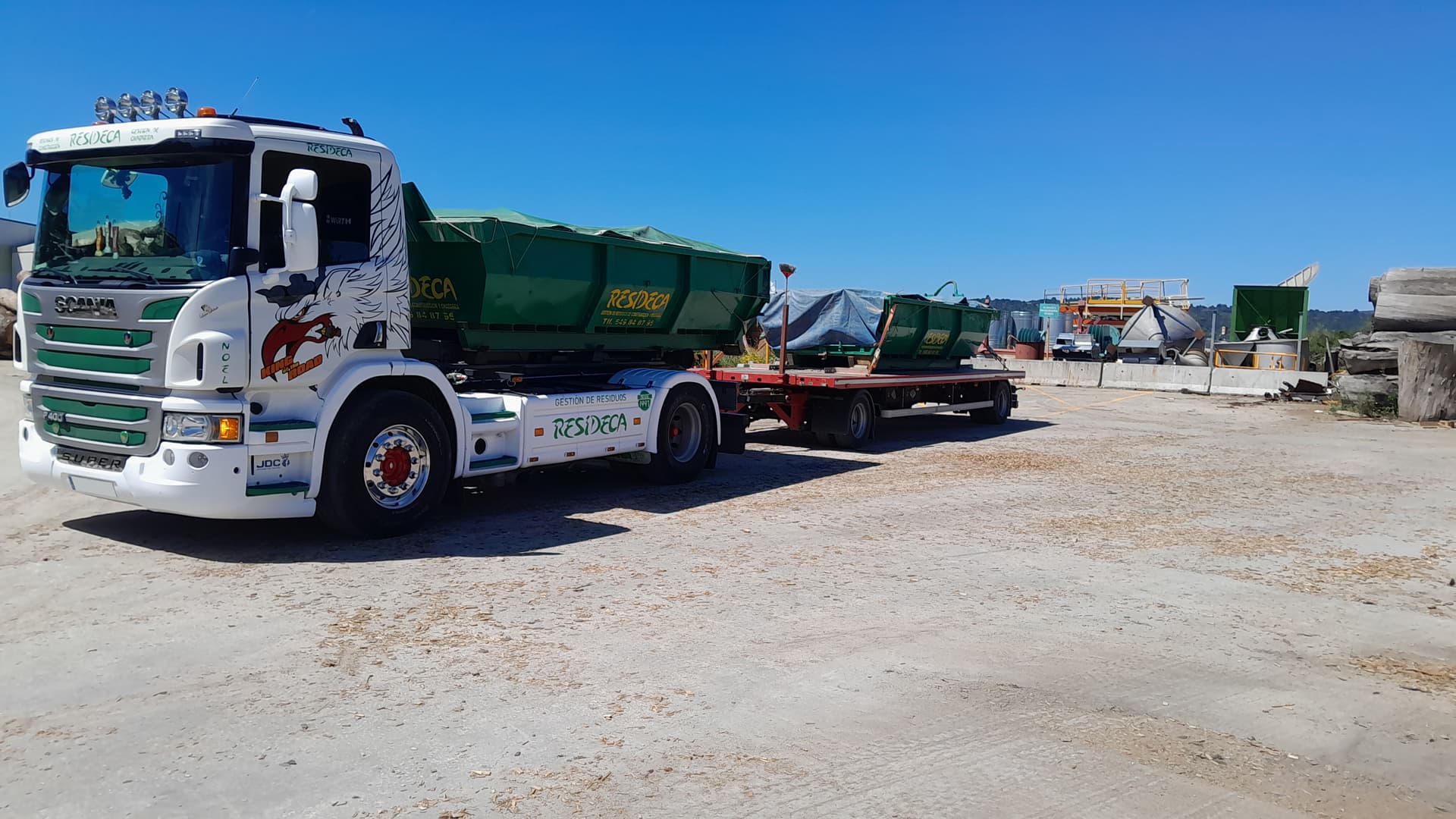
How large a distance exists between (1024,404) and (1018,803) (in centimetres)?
2276

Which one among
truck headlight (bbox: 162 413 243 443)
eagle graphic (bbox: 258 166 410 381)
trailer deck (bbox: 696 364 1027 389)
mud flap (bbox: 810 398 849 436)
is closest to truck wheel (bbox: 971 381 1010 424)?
trailer deck (bbox: 696 364 1027 389)

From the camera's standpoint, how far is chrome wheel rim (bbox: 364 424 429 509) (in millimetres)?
7949

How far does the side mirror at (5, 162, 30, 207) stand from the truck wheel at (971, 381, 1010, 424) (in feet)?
53.1

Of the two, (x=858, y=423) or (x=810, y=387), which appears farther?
(x=858, y=423)

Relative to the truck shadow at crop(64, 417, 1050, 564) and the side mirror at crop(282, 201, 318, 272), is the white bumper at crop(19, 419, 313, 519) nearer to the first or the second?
the truck shadow at crop(64, 417, 1050, 564)

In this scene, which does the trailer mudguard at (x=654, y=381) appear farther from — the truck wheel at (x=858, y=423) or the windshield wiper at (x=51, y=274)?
the windshield wiper at (x=51, y=274)

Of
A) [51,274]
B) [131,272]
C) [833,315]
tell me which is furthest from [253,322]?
[833,315]

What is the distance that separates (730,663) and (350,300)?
4403 mm

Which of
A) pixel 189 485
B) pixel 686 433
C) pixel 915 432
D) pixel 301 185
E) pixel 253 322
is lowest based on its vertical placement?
pixel 915 432

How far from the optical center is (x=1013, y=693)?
4977 millimetres

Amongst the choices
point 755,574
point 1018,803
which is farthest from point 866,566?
point 1018,803

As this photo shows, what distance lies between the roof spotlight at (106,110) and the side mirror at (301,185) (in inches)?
62.2

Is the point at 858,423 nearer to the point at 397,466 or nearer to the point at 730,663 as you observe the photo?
the point at 397,466

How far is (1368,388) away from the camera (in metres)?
22.6
